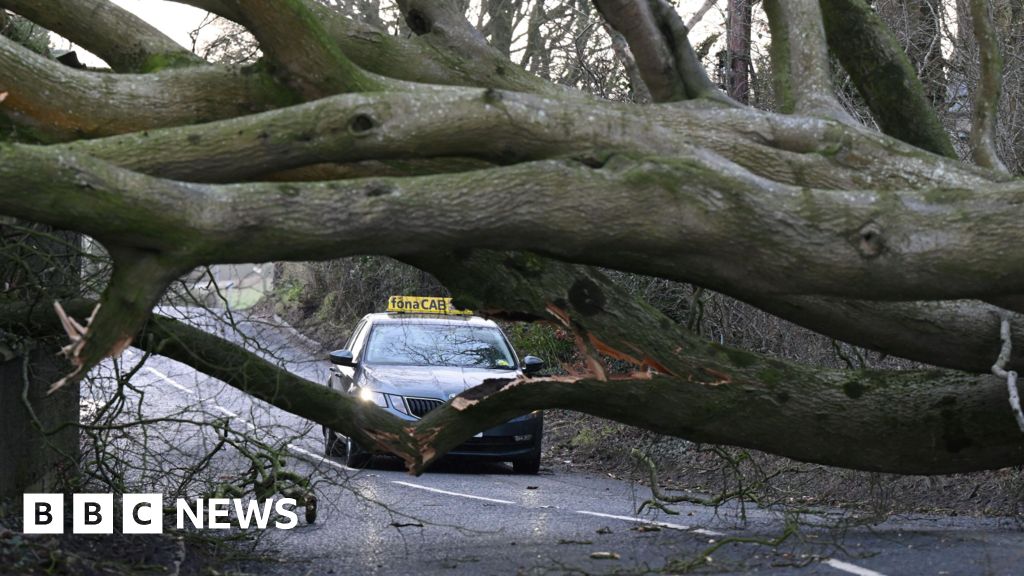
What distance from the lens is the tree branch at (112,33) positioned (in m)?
8.20

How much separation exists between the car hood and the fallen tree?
4.93 meters

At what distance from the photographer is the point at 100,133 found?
7.26 metres

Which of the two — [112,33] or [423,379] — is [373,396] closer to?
[423,379]

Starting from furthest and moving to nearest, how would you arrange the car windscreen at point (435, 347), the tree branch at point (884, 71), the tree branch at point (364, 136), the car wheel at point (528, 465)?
the car windscreen at point (435, 347) < the car wheel at point (528, 465) < the tree branch at point (884, 71) < the tree branch at point (364, 136)

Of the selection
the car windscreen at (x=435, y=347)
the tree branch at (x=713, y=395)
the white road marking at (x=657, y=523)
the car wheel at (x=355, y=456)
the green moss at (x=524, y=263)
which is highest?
the green moss at (x=524, y=263)

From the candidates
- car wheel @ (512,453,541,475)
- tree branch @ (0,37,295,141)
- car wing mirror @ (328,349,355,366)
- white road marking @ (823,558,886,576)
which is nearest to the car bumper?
car wheel @ (512,453,541,475)

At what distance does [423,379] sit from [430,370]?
33 cm

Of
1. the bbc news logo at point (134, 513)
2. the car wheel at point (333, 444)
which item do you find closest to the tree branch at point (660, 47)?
the bbc news logo at point (134, 513)

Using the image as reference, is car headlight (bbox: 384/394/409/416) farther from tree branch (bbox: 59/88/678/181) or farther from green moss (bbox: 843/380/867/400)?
tree branch (bbox: 59/88/678/181)

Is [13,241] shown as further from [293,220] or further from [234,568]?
[293,220]

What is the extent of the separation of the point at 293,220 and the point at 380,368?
945cm

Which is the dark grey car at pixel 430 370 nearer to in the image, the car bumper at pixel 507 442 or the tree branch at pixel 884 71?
the car bumper at pixel 507 442

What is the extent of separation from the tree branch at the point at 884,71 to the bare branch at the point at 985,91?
2.05 feet

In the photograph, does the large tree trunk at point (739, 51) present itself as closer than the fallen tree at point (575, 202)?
No
